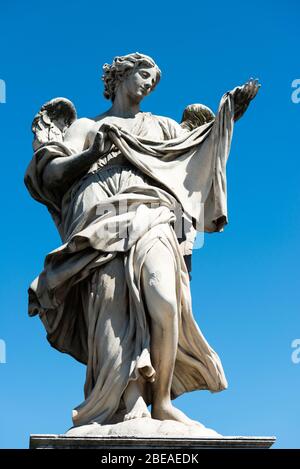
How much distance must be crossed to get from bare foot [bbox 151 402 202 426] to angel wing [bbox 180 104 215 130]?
3488 mm

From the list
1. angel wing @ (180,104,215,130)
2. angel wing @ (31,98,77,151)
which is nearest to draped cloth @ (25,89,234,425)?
angel wing @ (180,104,215,130)

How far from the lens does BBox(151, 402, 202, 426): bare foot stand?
10.8 meters

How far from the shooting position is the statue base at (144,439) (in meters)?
10.2

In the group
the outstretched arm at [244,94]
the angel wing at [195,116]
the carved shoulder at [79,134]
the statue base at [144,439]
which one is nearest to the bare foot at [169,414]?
the statue base at [144,439]

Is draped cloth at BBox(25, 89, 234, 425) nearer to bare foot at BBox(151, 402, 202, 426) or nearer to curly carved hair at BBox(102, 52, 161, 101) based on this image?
bare foot at BBox(151, 402, 202, 426)

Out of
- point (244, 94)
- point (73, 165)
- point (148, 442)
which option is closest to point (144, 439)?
point (148, 442)

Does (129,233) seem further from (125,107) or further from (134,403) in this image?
(125,107)

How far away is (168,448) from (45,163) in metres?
3.55

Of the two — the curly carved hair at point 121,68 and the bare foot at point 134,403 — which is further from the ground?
the curly carved hair at point 121,68

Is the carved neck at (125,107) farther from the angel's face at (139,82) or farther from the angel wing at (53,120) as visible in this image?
the angel wing at (53,120)

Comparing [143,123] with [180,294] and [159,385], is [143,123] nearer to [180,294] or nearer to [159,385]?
[180,294]

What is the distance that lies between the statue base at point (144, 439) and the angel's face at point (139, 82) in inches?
152

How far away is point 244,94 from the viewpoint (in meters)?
12.2
